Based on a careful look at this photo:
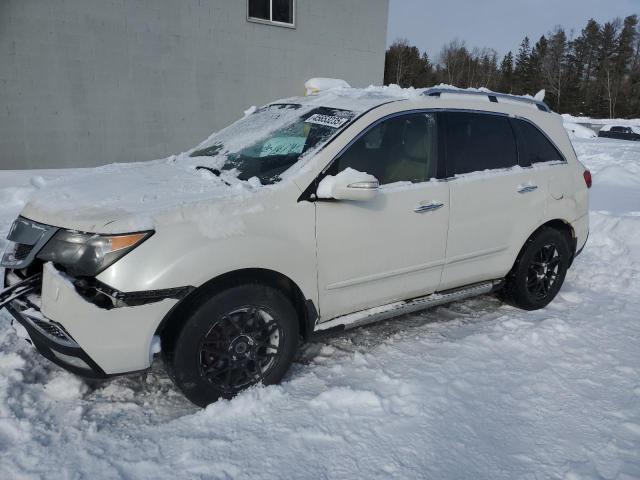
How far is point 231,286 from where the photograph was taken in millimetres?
2693

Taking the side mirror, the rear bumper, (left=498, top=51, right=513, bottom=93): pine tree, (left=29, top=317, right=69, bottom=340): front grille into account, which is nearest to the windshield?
the side mirror

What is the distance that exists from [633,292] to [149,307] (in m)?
4.56

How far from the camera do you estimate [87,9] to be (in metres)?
8.96

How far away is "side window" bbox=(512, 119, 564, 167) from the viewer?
4113 mm

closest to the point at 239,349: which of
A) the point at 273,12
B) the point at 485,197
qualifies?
the point at 485,197

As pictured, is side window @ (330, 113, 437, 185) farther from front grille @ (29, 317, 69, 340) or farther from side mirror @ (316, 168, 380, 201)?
front grille @ (29, 317, 69, 340)

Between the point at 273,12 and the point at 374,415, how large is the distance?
10.3 metres

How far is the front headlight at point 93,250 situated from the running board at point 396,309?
1266 millimetres

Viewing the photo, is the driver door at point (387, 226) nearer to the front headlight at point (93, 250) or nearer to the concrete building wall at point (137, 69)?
the front headlight at point (93, 250)

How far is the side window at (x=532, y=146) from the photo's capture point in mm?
4113

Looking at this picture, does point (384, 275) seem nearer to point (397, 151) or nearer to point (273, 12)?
point (397, 151)

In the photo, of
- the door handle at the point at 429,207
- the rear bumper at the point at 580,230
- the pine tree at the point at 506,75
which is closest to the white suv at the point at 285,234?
the door handle at the point at 429,207

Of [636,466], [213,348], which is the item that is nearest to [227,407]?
[213,348]

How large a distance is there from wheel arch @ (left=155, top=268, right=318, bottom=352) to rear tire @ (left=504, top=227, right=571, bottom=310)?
6.66ft
